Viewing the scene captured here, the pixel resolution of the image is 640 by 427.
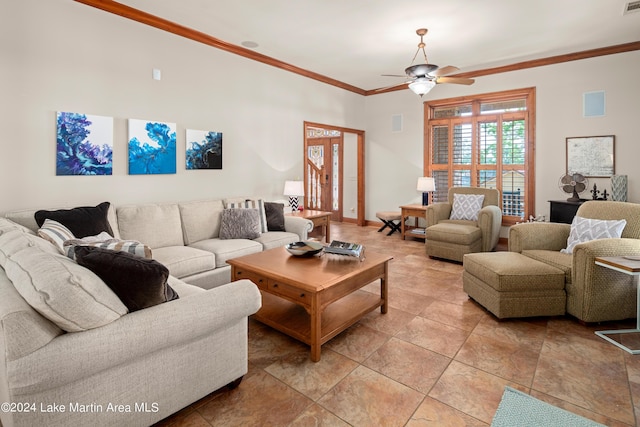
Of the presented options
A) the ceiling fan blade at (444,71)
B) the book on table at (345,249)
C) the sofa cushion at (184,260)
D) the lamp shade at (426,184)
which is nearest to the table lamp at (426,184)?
Result: the lamp shade at (426,184)

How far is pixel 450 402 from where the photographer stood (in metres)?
1.92

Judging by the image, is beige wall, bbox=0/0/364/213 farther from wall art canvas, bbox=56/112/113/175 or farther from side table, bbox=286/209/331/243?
side table, bbox=286/209/331/243

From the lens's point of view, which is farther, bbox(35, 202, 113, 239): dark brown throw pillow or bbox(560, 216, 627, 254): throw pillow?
bbox(560, 216, 627, 254): throw pillow

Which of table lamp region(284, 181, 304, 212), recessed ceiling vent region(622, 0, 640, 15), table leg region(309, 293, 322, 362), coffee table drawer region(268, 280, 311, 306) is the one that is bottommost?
table leg region(309, 293, 322, 362)

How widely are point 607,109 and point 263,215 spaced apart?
5.02 m

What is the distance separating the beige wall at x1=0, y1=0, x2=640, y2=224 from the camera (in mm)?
3111

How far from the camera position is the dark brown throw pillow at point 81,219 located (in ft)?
9.35

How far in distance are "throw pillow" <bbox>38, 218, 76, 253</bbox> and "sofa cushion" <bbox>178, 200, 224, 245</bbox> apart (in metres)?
A: 1.24

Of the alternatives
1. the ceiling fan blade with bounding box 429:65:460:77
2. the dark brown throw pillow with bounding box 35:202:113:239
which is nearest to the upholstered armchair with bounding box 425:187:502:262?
the ceiling fan blade with bounding box 429:65:460:77

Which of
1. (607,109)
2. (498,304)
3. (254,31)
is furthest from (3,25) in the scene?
(607,109)

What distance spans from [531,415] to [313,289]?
1344mm

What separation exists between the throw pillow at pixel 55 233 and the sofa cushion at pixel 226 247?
3.93 ft

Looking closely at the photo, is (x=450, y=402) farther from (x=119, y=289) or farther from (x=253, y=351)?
(x=119, y=289)

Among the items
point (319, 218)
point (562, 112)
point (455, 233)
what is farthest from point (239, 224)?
point (562, 112)
